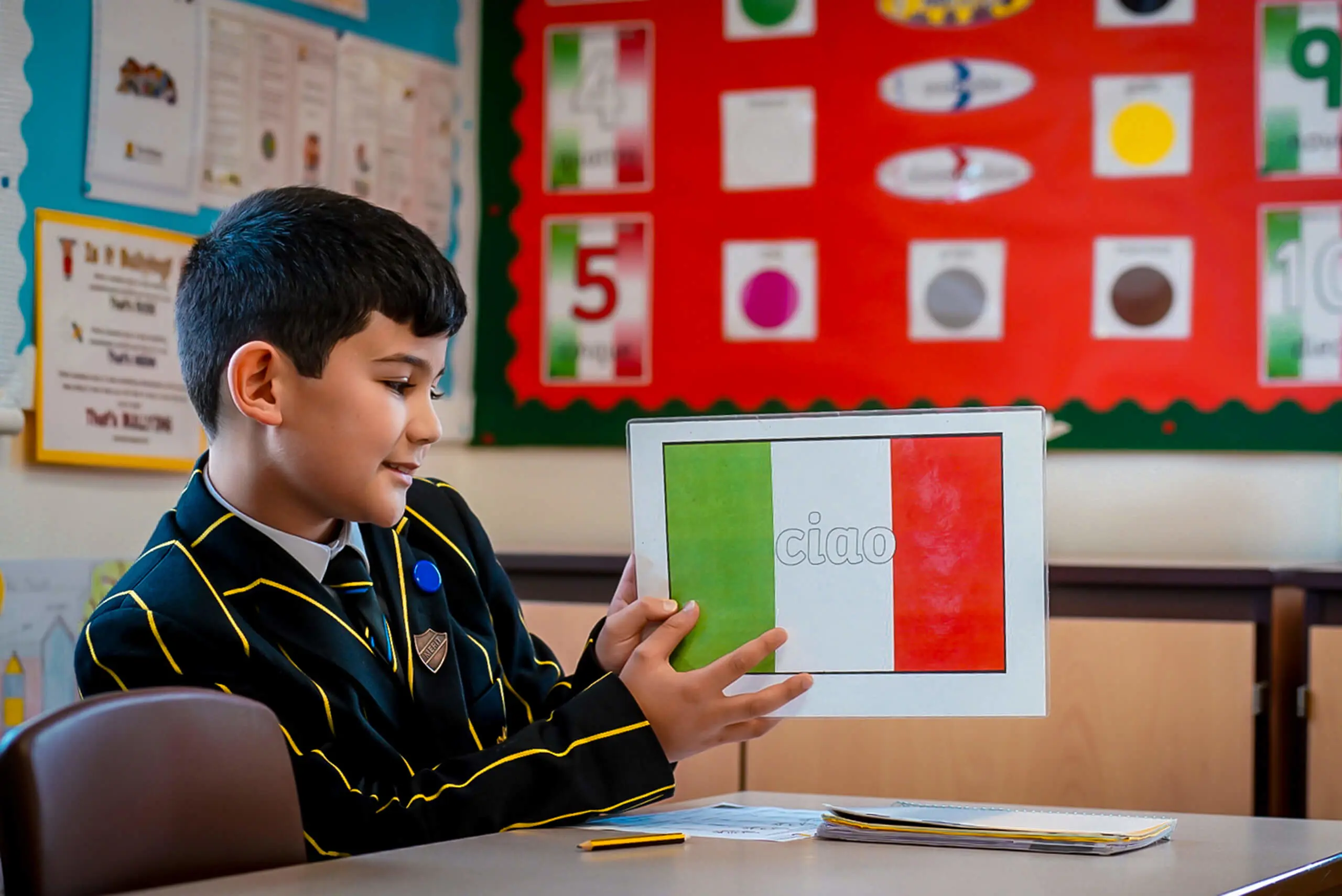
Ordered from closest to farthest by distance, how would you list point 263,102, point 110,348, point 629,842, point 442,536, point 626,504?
1. point 629,842
2. point 442,536
3. point 110,348
4. point 263,102
5. point 626,504

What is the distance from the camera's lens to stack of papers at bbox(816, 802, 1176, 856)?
3.39 ft

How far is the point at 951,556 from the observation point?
3.68 feet

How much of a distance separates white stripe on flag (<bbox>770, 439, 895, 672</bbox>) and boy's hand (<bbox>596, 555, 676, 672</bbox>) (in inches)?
3.7

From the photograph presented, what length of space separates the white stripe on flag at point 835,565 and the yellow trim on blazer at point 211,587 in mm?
397

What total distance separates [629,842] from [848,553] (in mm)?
266

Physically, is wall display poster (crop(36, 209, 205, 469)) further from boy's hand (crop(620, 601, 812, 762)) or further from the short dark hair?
boy's hand (crop(620, 601, 812, 762))

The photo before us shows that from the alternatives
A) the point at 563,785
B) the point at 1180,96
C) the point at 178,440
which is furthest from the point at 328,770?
the point at 1180,96

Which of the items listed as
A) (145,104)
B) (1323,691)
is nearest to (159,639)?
(145,104)

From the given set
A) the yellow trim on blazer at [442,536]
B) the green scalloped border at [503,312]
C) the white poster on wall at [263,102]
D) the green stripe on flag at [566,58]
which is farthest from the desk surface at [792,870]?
the green stripe on flag at [566,58]

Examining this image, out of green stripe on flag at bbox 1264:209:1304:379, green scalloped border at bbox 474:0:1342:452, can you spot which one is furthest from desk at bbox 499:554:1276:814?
green scalloped border at bbox 474:0:1342:452

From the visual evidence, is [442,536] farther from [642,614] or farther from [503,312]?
[503,312]

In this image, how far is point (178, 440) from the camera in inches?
86.9

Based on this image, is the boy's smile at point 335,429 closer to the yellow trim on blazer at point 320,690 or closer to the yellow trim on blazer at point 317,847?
the yellow trim on blazer at point 320,690

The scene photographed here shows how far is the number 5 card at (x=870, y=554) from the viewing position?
1.11 meters
